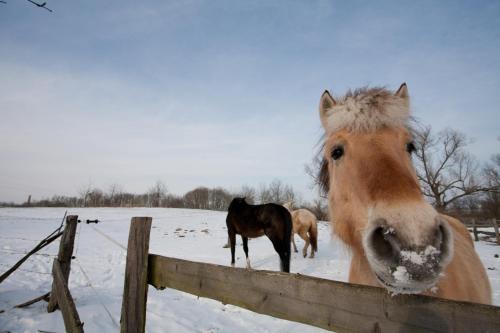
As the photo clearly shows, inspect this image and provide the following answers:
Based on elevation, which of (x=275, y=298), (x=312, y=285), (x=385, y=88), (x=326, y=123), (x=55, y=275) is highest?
(x=385, y=88)

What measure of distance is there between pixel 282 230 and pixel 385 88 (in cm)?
627

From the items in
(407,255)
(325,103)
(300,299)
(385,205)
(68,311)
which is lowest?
(68,311)

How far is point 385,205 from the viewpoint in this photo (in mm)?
1369

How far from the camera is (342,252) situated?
283 cm

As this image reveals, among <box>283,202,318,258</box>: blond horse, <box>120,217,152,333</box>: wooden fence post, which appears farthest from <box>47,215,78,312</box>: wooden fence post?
<box>283,202,318,258</box>: blond horse

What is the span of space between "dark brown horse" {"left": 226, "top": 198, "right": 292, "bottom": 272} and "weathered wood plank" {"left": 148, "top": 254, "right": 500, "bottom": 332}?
595cm

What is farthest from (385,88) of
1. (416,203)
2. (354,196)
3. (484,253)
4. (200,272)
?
(484,253)

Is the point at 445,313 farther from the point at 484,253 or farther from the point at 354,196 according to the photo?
the point at 484,253

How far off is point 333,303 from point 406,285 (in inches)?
16.7

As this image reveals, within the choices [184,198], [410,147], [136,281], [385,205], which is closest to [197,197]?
[184,198]

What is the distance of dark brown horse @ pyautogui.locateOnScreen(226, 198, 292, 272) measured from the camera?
7.93 metres

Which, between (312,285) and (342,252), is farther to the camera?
(342,252)

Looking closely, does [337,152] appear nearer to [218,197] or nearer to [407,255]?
[407,255]

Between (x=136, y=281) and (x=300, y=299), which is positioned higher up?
(x=300, y=299)
